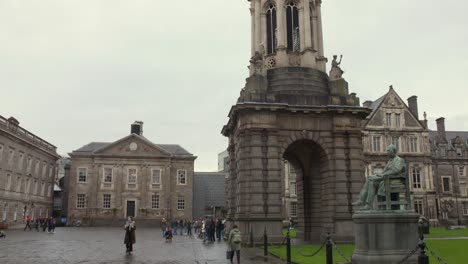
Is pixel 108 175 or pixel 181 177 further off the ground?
pixel 108 175

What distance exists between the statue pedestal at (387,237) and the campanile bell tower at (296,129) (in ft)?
31.4

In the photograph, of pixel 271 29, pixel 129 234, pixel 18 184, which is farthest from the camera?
pixel 18 184

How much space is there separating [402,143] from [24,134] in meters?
45.7

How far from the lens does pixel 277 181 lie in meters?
22.3

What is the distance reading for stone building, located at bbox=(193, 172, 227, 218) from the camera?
73.3 metres

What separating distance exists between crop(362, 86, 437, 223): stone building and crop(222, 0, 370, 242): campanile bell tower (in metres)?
30.1

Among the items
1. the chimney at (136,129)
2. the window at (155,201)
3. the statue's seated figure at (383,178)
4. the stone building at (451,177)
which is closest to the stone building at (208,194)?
the window at (155,201)

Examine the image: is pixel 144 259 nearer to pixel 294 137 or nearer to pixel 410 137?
pixel 294 137

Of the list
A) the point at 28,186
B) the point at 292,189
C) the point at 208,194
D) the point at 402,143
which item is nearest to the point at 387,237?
the point at 402,143

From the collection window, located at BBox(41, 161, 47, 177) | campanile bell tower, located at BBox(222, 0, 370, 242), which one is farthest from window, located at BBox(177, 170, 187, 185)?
campanile bell tower, located at BBox(222, 0, 370, 242)

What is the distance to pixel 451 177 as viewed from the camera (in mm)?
58156

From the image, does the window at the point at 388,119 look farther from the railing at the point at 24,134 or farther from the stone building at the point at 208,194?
the railing at the point at 24,134

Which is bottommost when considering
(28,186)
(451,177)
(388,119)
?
(28,186)

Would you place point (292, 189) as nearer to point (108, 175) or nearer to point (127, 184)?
point (127, 184)
